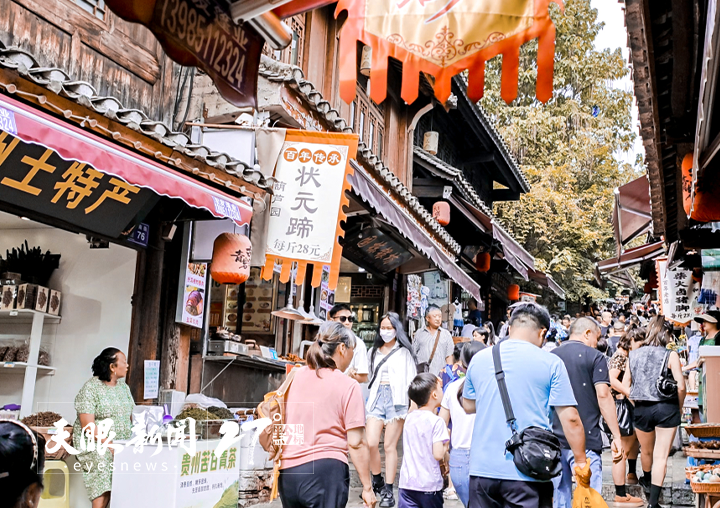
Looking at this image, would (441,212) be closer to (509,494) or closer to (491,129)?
(491,129)

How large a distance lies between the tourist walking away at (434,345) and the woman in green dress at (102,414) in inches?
192

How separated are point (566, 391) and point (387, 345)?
4698mm

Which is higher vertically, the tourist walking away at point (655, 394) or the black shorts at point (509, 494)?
the tourist walking away at point (655, 394)

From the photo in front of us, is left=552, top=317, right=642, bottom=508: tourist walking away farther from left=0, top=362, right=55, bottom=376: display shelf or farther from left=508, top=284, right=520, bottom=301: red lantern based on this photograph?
left=508, top=284, right=520, bottom=301: red lantern

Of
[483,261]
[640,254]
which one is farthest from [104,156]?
[483,261]

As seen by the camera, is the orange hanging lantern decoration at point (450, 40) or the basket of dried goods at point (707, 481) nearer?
the orange hanging lantern decoration at point (450, 40)

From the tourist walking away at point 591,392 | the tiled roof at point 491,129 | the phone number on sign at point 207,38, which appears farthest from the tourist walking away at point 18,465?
the tiled roof at point 491,129

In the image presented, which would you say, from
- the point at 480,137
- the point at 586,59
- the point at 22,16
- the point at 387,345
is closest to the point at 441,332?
the point at 387,345

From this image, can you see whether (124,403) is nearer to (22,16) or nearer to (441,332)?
(22,16)

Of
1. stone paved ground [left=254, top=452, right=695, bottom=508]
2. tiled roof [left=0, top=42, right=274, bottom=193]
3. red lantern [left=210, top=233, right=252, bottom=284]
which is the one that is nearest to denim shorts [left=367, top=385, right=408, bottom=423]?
stone paved ground [left=254, top=452, right=695, bottom=508]

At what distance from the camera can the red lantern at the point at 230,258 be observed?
8.77 m

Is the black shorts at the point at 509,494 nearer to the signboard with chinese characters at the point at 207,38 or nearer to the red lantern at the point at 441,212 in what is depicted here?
the signboard with chinese characters at the point at 207,38

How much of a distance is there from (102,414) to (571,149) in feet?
96.0

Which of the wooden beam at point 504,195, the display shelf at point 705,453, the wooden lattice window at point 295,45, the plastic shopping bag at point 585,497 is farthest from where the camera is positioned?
the wooden beam at point 504,195
